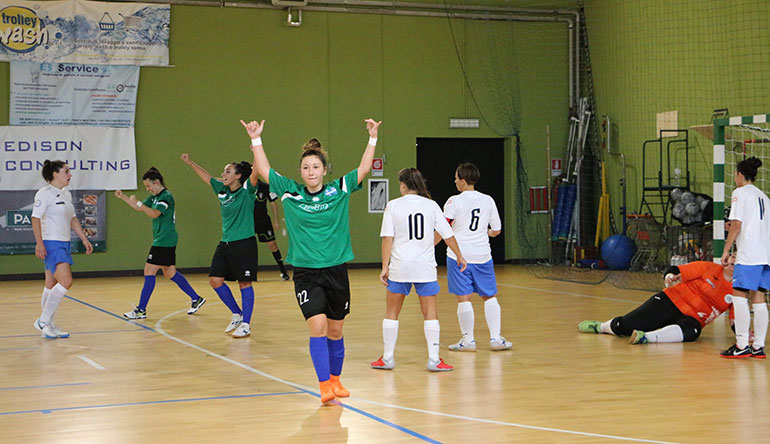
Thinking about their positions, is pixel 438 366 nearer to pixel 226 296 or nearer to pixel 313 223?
pixel 313 223

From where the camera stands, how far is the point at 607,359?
7.19 meters

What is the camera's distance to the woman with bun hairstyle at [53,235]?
8430 mm

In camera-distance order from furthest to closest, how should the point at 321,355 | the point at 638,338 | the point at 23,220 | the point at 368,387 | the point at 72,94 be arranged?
the point at 72,94 → the point at 23,220 → the point at 638,338 → the point at 368,387 → the point at 321,355

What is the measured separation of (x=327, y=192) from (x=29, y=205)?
11.7 metres

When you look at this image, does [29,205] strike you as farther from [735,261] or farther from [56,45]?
[735,261]

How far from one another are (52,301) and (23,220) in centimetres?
773

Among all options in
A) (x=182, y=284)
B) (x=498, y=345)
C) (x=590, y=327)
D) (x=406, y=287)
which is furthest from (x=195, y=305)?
(x=590, y=327)

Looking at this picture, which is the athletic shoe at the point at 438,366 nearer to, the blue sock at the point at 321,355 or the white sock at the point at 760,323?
the blue sock at the point at 321,355

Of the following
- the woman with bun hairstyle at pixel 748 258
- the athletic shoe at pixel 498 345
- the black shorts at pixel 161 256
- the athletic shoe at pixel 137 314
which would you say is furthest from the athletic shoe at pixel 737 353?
the athletic shoe at pixel 137 314

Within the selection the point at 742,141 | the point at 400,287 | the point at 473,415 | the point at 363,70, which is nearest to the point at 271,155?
the point at 363,70

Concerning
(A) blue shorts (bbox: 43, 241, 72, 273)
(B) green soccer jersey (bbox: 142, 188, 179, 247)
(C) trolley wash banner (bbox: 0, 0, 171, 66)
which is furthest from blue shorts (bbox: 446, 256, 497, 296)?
(C) trolley wash banner (bbox: 0, 0, 171, 66)

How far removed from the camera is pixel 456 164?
1830cm

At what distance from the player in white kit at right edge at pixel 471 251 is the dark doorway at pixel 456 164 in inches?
398

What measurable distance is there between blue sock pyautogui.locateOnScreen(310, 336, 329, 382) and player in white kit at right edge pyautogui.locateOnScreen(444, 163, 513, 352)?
2.22 metres
